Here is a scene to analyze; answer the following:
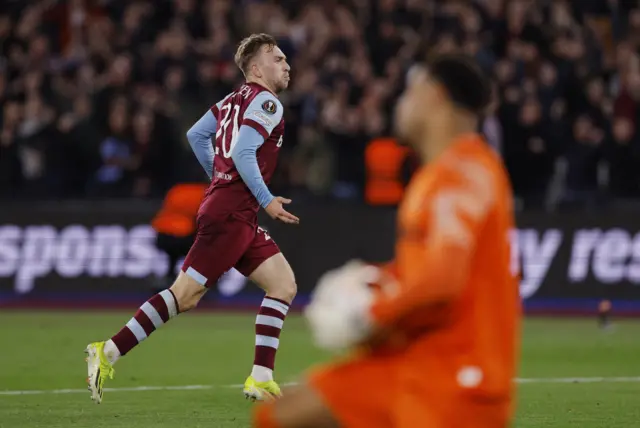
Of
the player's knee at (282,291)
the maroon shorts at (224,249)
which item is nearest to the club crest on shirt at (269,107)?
the maroon shorts at (224,249)

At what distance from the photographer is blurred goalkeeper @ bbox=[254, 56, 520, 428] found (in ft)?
14.9

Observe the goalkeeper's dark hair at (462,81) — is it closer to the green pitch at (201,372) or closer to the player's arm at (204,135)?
the green pitch at (201,372)

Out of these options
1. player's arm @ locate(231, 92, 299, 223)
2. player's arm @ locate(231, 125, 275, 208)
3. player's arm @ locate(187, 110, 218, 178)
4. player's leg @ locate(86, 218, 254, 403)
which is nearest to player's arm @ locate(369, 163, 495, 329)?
player's arm @ locate(231, 92, 299, 223)

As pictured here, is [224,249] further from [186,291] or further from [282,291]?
[282,291]

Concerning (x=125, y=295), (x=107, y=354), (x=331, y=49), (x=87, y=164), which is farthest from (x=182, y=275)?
(x=331, y=49)

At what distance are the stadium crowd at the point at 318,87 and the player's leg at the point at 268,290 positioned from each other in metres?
8.81

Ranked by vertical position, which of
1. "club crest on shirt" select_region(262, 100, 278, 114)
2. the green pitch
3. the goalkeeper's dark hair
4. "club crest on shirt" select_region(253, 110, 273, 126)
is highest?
the goalkeeper's dark hair

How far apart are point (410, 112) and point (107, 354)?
4.74m

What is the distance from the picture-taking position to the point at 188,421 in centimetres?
882

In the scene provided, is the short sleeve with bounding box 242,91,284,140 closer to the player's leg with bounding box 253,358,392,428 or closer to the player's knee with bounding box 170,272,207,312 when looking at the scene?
the player's knee with bounding box 170,272,207,312

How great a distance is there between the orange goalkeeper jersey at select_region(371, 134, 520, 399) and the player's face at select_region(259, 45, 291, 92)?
4.94 metres

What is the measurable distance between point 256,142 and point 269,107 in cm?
28

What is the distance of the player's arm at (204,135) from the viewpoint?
10016 millimetres

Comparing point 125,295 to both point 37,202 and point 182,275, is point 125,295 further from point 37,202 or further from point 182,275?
point 182,275
